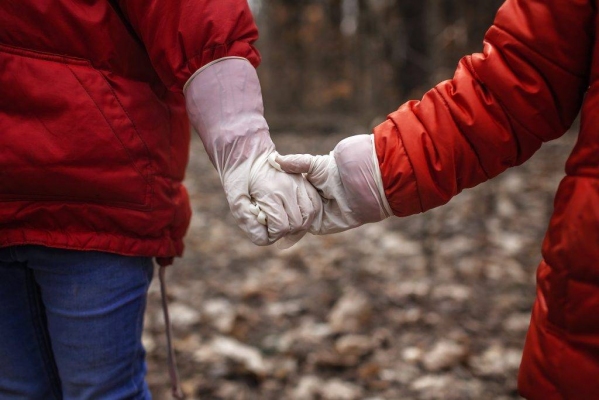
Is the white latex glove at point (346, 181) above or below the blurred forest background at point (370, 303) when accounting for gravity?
above

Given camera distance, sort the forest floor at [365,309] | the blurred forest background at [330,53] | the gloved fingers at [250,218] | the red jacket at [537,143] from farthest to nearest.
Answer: the blurred forest background at [330,53] → the forest floor at [365,309] → the gloved fingers at [250,218] → the red jacket at [537,143]

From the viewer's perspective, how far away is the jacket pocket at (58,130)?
138cm

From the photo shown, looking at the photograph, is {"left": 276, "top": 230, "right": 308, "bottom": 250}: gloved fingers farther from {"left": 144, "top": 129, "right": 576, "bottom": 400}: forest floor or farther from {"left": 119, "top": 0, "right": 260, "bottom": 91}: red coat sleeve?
{"left": 144, "top": 129, "right": 576, "bottom": 400}: forest floor

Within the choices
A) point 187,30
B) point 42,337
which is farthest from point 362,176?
point 42,337

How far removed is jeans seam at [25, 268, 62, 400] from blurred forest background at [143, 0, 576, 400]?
1.05 meters

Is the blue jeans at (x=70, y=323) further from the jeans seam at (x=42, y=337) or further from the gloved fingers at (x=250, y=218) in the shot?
the gloved fingers at (x=250, y=218)

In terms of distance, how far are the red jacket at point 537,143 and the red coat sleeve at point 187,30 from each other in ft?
1.36

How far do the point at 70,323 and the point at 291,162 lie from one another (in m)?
0.65

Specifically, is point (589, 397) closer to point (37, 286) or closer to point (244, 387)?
point (37, 286)

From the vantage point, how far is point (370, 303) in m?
3.46

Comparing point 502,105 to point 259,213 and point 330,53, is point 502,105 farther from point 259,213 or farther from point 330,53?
point 330,53

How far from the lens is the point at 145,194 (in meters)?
1.52

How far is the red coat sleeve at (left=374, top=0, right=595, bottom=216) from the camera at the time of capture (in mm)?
1287

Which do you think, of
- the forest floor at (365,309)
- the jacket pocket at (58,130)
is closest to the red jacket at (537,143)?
the jacket pocket at (58,130)
